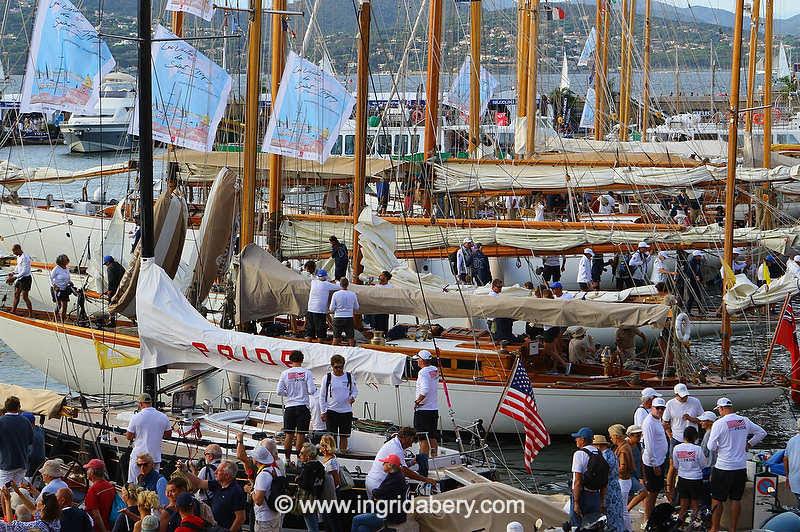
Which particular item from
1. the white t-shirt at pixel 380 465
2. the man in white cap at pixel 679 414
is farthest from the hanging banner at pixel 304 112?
the white t-shirt at pixel 380 465

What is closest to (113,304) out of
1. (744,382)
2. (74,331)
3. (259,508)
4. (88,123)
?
(74,331)

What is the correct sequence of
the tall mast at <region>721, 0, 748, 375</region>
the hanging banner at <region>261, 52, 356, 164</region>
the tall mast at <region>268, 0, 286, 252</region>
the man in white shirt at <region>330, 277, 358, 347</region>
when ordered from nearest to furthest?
the man in white shirt at <region>330, 277, 358, 347</region>, the hanging banner at <region>261, 52, 356, 164</region>, the tall mast at <region>721, 0, 748, 375</region>, the tall mast at <region>268, 0, 286, 252</region>

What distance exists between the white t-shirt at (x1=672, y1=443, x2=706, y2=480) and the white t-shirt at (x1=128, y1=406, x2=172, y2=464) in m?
5.85

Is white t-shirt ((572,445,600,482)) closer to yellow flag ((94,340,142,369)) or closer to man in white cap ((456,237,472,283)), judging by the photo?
yellow flag ((94,340,142,369))

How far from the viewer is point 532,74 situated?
36.5 m

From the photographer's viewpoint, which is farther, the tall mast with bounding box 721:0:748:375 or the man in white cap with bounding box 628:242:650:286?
the man in white cap with bounding box 628:242:650:286

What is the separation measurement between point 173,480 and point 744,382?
12349 mm

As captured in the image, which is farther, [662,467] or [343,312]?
[343,312]

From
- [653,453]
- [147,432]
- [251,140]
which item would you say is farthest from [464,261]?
[147,432]

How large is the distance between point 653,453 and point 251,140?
349 inches

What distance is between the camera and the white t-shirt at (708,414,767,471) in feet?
47.4

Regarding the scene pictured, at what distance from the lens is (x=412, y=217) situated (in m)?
32.0

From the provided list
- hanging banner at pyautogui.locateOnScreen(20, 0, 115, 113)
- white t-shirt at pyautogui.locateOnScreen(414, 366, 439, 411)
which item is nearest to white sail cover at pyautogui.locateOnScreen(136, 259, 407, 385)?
white t-shirt at pyautogui.locateOnScreen(414, 366, 439, 411)

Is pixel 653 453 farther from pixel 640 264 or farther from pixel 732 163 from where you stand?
pixel 640 264
